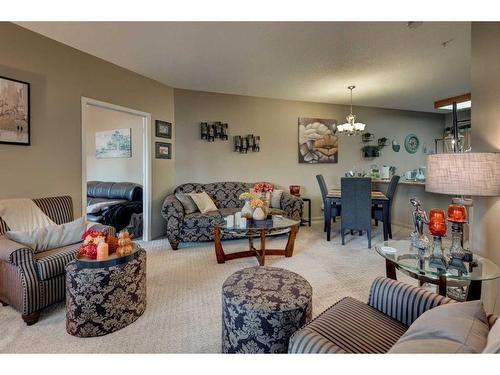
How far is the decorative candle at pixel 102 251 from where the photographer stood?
6.37 ft

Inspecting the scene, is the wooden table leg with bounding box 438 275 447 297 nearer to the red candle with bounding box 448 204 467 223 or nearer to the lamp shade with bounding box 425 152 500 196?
the red candle with bounding box 448 204 467 223

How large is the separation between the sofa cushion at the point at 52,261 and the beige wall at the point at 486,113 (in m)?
3.21

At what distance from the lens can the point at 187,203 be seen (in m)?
4.26

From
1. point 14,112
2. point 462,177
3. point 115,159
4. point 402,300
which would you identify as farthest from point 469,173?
point 115,159

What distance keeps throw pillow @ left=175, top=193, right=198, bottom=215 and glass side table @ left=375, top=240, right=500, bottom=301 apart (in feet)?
9.61

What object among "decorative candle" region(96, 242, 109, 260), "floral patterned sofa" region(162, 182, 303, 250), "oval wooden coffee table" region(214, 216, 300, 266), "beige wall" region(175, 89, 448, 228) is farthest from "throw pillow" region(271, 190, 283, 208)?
"decorative candle" region(96, 242, 109, 260)

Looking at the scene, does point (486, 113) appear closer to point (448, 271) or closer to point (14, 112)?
point (448, 271)

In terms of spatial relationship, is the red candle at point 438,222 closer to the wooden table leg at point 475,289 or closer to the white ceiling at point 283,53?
the wooden table leg at point 475,289

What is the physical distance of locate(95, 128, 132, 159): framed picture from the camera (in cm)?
546

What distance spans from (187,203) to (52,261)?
224 cm

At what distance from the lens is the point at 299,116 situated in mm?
5770
